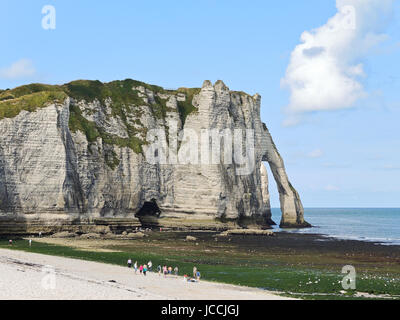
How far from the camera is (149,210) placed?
9775 centimetres

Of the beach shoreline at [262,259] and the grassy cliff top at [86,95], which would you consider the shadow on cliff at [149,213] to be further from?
the beach shoreline at [262,259]

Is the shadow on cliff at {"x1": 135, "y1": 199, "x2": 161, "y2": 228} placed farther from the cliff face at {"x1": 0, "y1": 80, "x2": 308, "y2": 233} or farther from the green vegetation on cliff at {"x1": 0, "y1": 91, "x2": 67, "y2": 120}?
the green vegetation on cliff at {"x1": 0, "y1": 91, "x2": 67, "y2": 120}

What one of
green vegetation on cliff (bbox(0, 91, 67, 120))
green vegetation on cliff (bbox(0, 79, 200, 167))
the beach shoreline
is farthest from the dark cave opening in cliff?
green vegetation on cliff (bbox(0, 91, 67, 120))

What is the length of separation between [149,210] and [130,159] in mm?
11810

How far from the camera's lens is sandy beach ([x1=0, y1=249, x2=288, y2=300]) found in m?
25.2

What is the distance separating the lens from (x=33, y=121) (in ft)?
246

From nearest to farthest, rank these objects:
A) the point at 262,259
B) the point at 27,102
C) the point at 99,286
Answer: the point at 99,286 → the point at 262,259 → the point at 27,102

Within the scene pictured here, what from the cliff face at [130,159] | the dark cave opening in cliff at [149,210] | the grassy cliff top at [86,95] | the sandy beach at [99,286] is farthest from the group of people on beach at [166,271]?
the dark cave opening in cliff at [149,210]

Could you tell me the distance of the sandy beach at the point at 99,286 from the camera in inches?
994

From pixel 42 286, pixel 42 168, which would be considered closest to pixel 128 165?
pixel 42 168

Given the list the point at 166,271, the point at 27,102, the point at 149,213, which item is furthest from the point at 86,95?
the point at 166,271

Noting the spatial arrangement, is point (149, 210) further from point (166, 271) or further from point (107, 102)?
point (166, 271)

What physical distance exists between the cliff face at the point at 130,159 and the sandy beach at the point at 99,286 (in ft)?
118

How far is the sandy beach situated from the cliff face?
118ft
